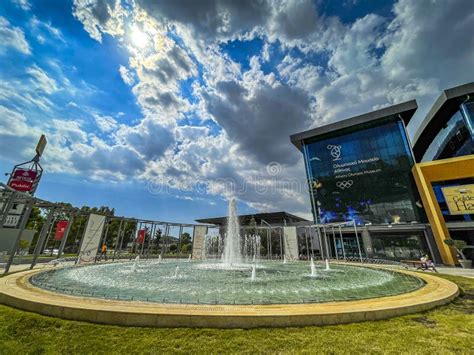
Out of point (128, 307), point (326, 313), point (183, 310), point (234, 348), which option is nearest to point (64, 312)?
point (128, 307)

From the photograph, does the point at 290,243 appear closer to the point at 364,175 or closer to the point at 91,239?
the point at 364,175

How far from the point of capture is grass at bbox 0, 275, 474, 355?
12.0 ft

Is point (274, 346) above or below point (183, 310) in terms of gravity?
below

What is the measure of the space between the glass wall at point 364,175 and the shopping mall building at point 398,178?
0.12 meters

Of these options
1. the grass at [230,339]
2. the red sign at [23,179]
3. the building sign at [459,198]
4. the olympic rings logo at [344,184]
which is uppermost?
the olympic rings logo at [344,184]

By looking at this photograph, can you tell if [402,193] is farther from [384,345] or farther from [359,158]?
[384,345]

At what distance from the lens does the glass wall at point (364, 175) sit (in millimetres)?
31078

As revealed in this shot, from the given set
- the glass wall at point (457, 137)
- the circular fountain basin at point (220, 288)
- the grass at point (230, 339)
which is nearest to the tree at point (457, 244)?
the glass wall at point (457, 137)

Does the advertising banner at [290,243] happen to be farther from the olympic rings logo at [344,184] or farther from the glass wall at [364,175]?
the olympic rings logo at [344,184]

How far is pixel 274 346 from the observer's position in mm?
3768

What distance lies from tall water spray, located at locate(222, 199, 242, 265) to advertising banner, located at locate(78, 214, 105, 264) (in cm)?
1136

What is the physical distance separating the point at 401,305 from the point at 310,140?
40238 mm

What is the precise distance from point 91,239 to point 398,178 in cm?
3828

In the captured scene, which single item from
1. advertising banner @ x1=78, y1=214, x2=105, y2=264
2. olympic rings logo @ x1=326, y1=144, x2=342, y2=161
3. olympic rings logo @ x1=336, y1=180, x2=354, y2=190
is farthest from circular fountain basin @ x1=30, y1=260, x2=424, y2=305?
olympic rings logo @ x1=326, y1=144, x2=342, y2=161
